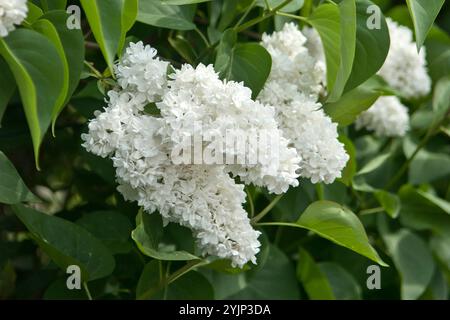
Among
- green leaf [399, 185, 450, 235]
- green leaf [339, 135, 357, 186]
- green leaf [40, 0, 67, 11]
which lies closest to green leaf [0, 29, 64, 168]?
green leaf [40, 0, 67, 11]

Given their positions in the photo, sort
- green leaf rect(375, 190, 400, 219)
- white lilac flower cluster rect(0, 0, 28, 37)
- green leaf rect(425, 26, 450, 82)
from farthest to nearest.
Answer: green leaf rect(425, 26, 450, 82)
green leaf rect(375, 190, 400, 219)
white lilac flower cluster rect(0, 0, 28, 37)

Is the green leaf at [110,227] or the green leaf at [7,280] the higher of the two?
the green leaf at [110,227]

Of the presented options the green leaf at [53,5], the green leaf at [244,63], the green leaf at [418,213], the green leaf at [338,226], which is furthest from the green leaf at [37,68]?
the green leaf at [418,213]

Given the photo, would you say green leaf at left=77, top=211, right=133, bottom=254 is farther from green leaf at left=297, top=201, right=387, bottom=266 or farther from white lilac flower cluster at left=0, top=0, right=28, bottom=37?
white lilac flower cluster at left=0, top=0, right=28, bottom=37

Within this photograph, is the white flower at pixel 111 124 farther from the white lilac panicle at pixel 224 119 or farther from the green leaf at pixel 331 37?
the green leaf at pixel 331 37

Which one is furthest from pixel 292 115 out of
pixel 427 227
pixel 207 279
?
pixel 427 227

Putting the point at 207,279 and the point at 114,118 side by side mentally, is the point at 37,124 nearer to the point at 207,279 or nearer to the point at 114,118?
the point at 114,118

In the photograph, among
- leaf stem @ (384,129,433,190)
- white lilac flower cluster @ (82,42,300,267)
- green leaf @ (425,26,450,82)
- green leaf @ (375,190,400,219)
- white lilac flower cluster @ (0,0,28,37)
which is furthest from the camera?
green leaf @ (425,26,450,82)
